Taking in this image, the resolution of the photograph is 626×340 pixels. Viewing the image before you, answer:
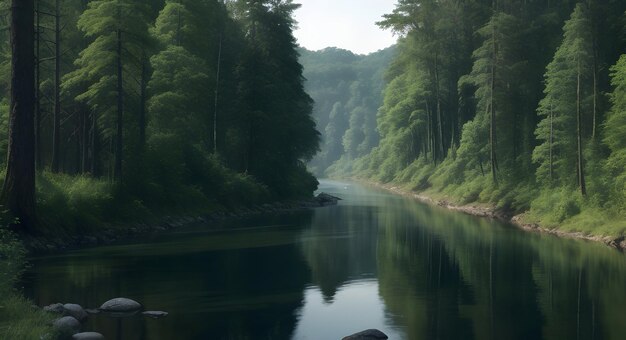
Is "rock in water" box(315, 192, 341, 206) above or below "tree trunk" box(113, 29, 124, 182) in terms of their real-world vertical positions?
below

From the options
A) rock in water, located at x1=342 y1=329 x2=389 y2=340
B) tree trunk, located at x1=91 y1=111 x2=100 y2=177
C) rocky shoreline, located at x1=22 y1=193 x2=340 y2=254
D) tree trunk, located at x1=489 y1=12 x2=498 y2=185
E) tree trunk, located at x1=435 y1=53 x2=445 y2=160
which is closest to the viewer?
rock in water, located at x1=342 y1=329 x2=389 y2=340

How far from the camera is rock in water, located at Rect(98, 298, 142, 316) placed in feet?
72.3

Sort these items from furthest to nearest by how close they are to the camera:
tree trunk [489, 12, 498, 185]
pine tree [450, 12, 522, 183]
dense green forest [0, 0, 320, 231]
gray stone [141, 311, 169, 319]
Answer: tree trunk [489, 12, 498, 185] < pine tree [450, 12, 522, 183] < dense green forest [0, 0, 320, 231] < gray stone [141, 311, 169, 319]

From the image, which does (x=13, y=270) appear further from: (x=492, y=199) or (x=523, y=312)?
(x=492, y=199)

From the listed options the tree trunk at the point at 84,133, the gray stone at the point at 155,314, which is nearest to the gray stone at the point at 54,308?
the gray stone at the point at 155,314

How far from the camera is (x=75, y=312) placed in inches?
818

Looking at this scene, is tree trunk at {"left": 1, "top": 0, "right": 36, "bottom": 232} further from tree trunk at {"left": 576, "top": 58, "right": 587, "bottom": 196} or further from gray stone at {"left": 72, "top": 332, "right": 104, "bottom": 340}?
tree trunk at {"left": 576, "top": 58, "right": 587, "bottom": 196}

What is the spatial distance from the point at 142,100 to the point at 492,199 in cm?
2998

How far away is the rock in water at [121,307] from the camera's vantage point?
2203 cm

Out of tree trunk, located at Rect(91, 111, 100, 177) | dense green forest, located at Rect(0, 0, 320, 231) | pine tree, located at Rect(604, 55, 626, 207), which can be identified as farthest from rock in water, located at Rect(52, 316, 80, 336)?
tree trunk, located at Rect(91, 111, 100, 177)

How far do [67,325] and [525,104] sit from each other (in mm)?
50318

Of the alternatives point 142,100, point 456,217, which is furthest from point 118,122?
point 456,217

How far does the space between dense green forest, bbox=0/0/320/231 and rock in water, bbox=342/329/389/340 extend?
18.1m

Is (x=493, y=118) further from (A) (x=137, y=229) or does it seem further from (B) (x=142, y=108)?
(A) (x=137, y=229)
